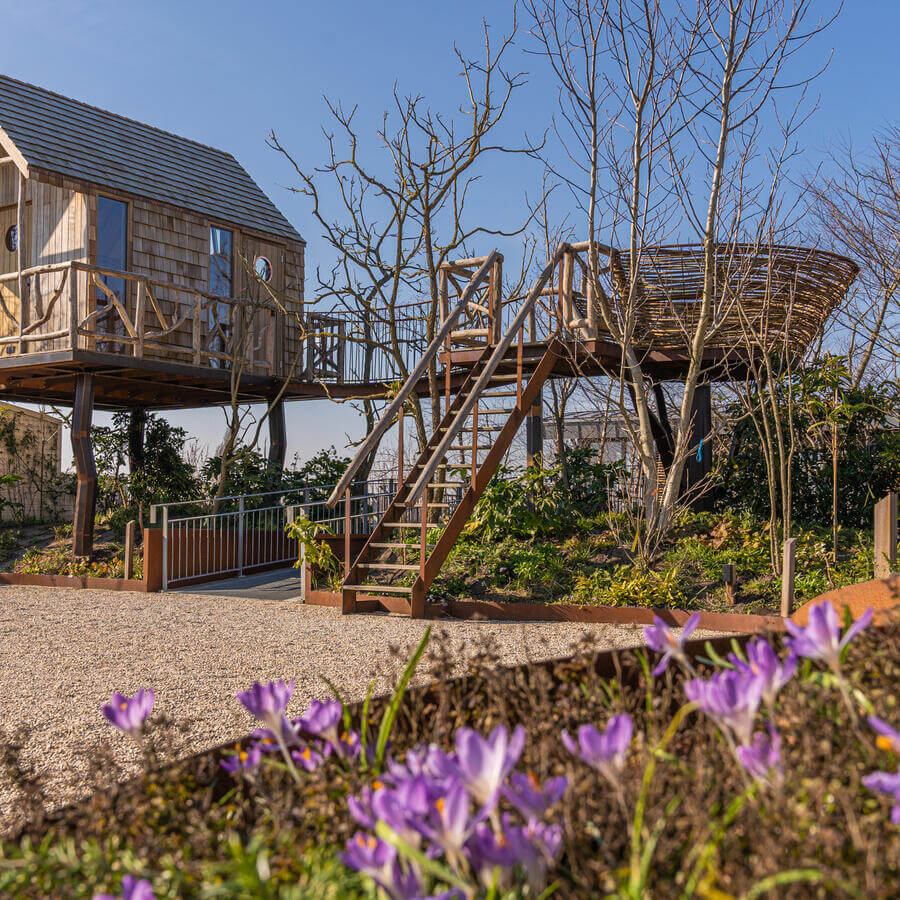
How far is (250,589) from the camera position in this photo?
11227 millimetres


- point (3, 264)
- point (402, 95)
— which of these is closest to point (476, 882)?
point (402, 95)

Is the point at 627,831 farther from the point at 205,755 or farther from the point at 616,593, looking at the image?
the point at 616,593

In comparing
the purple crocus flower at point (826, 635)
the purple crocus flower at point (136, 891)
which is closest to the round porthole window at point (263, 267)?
the purple crocus flower at point (826, 635)

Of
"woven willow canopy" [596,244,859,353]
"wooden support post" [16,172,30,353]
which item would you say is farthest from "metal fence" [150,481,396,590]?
"woven willow canopy" [596,244,859,353]

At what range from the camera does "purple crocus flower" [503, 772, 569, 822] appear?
1.42 metres

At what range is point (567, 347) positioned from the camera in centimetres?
1034

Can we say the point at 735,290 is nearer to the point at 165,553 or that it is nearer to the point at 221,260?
the point at 165,553

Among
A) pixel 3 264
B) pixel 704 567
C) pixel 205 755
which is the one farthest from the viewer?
pixel 3 264

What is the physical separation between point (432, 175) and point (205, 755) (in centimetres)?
1157

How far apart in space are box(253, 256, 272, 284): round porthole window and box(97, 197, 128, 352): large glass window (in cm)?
261

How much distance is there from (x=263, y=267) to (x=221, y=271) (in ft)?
3.11

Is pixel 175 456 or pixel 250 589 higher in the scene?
pixel 175 456

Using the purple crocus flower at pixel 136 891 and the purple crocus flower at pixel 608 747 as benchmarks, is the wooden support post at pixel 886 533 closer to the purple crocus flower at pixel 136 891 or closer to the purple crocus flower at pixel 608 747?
the purple crocus flower at pixel 608 747

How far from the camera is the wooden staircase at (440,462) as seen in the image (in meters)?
8.62
